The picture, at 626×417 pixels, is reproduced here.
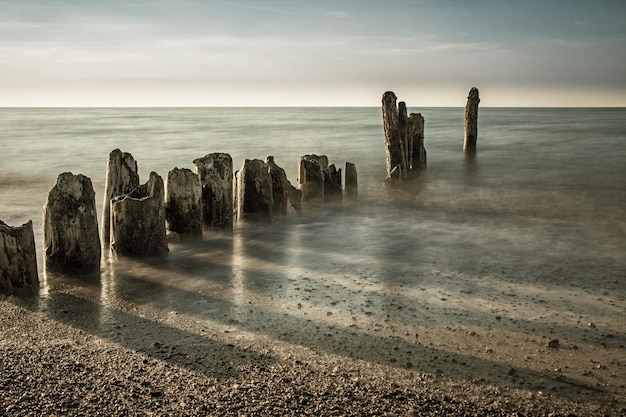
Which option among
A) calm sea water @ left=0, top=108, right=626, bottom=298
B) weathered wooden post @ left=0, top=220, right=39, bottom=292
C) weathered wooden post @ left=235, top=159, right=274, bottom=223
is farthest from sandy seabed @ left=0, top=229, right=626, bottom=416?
weathered wooden post @ left=235, top=159, right=274, bottom=223

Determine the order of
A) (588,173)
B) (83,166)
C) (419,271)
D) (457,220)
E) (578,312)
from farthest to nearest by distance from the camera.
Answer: (83,166) → (588,173) → (457,220) → (419,271) → (578,312)

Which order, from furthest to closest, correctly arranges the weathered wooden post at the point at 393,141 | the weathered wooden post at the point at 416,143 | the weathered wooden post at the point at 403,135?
the weathered wooden post at the point at 416,143
the weathered wooden post at the point at 403,135
the weathered wooden post at the point at 393,141

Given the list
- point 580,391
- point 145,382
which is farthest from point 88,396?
point 580,391

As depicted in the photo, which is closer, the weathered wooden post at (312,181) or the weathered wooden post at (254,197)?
the weathered wooden post at (254,197)

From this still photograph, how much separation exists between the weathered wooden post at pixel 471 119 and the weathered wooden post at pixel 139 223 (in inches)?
628

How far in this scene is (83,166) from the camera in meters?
18.7

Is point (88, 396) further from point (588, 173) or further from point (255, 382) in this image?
point (588, 173)

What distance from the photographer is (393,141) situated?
13.0 m

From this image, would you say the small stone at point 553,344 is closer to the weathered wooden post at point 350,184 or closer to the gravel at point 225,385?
the gravel at point 225,385

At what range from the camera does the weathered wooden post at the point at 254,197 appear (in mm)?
8352

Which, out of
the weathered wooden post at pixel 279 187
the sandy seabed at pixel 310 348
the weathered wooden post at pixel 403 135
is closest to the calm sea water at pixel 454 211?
the weathered wooden post at pixel 279 187

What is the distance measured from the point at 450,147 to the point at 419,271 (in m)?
20.1

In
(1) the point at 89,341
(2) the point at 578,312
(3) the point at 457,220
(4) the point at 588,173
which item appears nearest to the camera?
(1) the point at 89,341

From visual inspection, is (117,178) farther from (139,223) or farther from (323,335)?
(323,335)
